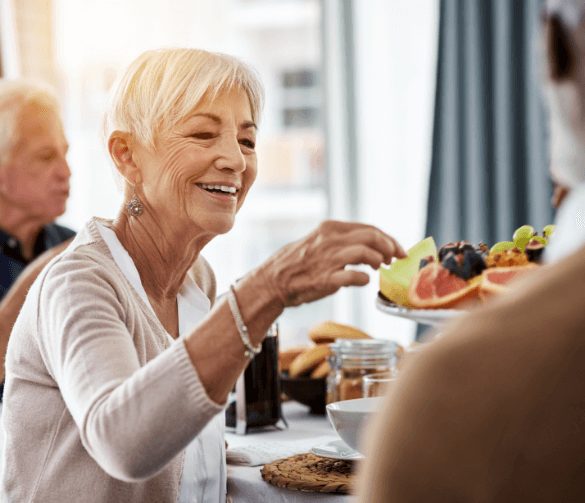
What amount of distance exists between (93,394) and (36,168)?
1.63 metres

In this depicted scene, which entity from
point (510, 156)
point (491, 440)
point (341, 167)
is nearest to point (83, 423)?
point (491, 440)

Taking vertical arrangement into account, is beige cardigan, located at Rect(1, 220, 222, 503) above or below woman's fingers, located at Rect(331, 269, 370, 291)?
below

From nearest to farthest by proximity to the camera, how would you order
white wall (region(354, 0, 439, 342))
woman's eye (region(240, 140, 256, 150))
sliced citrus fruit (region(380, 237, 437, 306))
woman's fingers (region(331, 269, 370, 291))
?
woman's fingers (region(331, 269, 370, 291)), sliced citrus fruit (region(380, 237, 437, 306)), woman's eye (region(240, 140, 256, 150)), white wall (region(354, 0, 439, 342))

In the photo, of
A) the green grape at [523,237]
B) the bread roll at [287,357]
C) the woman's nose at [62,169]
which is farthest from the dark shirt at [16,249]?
the green grape at [523,237]

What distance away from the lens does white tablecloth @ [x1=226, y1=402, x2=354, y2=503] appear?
→ 1.24m

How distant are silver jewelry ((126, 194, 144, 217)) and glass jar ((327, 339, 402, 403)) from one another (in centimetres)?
44

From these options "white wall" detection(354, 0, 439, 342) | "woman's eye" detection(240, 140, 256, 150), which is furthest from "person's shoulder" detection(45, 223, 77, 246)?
"white wall" detection(354, 0, 439, 342)

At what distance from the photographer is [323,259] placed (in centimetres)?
100

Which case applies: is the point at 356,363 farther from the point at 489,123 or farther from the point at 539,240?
the point at 489,123

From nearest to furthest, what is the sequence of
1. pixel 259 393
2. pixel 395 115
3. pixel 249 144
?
pixel 249 144 → pixel 259 393 → pixel 395 115

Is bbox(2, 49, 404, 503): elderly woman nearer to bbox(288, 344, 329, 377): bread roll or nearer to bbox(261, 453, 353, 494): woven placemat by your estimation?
bbox(261, 453, 353, 494): woven placemat

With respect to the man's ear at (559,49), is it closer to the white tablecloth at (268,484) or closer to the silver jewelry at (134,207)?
the white tablecloth at (268,484)

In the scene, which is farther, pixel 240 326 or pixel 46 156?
pixel 46 156

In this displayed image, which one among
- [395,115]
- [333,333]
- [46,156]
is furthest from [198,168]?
[395,115]
